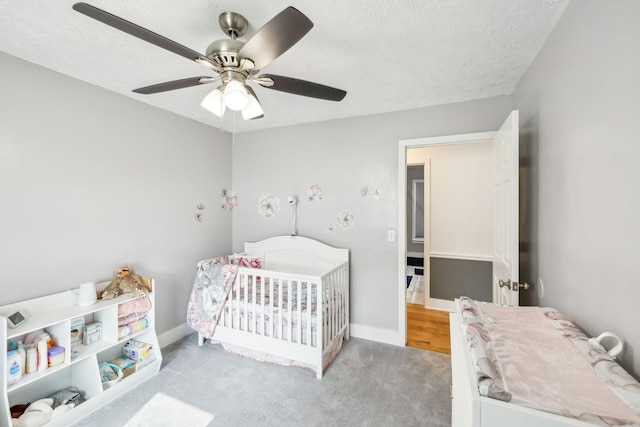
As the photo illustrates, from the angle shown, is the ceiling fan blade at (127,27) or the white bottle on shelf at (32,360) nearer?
the ceiling fan blade at (127,27)

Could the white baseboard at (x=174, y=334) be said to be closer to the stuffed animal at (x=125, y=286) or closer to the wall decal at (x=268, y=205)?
the stuffed animal at (x=125, y=286)

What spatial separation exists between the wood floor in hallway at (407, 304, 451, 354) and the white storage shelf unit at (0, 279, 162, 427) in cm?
250

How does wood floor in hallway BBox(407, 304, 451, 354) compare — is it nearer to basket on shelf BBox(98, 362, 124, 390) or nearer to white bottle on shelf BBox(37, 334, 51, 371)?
basket on shelf BBox(98, 362, 124, 390)

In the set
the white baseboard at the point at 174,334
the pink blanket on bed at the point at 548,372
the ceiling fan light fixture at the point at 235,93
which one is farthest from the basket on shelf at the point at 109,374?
the pink blanket on bed at the point at 548,372

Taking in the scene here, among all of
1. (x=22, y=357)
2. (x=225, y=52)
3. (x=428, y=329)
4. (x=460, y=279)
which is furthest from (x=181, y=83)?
(x=460, y=279)

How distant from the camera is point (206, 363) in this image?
2.46m

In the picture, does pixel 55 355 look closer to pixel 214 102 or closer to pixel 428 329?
pixel 214 102

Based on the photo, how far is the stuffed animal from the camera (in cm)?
215

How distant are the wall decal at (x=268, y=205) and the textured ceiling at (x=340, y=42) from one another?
1316mm

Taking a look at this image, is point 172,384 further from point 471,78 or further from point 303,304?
point 471,78

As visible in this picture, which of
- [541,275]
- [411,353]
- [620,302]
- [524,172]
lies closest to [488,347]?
[620,302]

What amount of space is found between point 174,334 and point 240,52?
2.80 m

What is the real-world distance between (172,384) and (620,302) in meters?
2.69

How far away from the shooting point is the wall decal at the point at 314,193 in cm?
311
